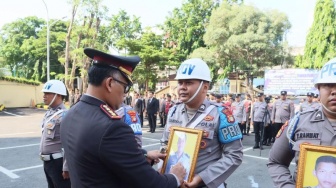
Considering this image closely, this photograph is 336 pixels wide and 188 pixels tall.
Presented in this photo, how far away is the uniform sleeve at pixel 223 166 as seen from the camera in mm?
2201

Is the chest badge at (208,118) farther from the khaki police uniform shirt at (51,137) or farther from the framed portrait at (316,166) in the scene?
the khaki police uniform shirt at (51,137)

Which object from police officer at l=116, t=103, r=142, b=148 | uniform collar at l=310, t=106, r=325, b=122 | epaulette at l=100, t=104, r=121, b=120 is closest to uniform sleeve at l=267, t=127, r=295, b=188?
uniform collar at l=310, t=106, r=325, b=122

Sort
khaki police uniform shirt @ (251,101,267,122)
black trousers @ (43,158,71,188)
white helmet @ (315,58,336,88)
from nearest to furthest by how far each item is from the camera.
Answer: white helmet @ (315,58,336,88)
black trousers @ (43,158,71,188)
khaki police uniform shirt @ (251,101,267,122)

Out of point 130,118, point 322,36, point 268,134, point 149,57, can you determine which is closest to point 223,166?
point 130,118

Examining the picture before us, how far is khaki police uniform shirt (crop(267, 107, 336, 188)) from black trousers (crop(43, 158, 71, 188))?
2.64 metres

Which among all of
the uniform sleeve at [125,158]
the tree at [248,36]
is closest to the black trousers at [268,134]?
the uniform sleeve at [125,158]

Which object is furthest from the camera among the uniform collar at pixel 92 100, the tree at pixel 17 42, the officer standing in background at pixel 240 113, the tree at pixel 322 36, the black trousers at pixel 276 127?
the tree at pixel 17 42

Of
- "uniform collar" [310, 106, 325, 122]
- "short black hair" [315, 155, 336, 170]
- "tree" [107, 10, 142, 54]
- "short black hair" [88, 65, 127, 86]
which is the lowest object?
"short black hair" [315, 155, 336, 170]

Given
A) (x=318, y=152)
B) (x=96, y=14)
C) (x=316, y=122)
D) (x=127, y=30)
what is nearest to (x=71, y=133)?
(x=318, y=152)

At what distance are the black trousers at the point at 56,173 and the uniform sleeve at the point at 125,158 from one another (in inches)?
95.3

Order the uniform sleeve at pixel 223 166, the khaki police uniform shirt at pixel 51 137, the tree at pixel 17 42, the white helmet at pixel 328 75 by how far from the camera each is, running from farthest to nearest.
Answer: the tree at pixel 17 42
the khaki police uniform shirt at pixel 51 137
the uniform sleeve at pixel 223 166
the white helmet at pixel 328 75

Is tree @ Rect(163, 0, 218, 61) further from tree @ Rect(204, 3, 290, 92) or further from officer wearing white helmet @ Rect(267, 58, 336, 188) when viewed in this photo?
officer wearing white helmet @ Rect(267, 58, 336, 188)

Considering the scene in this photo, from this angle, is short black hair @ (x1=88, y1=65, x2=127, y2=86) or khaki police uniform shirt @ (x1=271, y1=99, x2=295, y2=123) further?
khaki police uniform shirt @ (x1=271, y1=99, x2=295, y2=123)

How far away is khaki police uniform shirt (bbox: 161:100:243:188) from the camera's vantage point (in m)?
2.22
